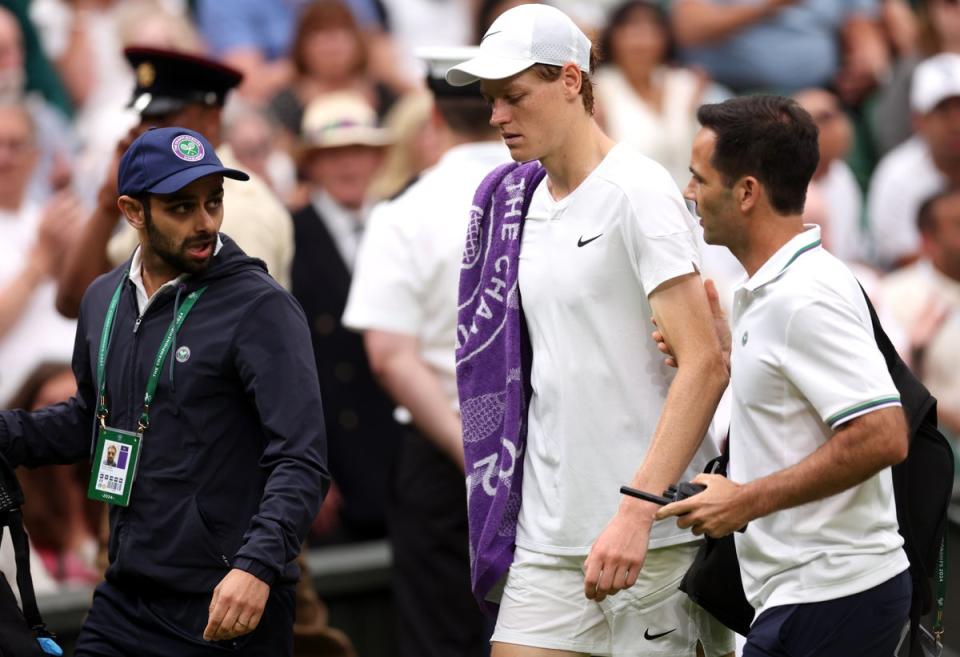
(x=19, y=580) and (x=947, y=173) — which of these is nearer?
(x=19, y=580)

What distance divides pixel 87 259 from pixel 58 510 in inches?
69.8

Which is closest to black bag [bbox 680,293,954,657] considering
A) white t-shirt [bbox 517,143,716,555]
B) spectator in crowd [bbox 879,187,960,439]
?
white t-shirt [bbox 517,143,716,555]

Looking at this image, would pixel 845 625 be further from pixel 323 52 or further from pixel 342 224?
pixel 323 52

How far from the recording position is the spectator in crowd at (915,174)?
390 inches

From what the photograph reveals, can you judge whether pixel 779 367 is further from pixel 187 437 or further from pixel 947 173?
pixel 947 173

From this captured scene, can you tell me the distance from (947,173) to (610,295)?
20.4 feet

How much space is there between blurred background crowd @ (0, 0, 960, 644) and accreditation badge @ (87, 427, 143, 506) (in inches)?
51.0

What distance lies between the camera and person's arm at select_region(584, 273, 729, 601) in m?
3.98

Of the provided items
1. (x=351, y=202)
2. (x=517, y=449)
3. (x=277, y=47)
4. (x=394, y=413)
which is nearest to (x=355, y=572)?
(x=394, y=413)

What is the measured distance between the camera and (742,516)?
372 cm

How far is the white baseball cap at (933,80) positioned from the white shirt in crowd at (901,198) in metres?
0.37

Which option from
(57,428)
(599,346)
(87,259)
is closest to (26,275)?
(87,259)

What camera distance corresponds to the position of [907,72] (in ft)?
35.8

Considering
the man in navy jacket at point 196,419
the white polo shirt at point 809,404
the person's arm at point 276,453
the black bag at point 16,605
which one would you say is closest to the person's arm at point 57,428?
the black bag at point 16,605
